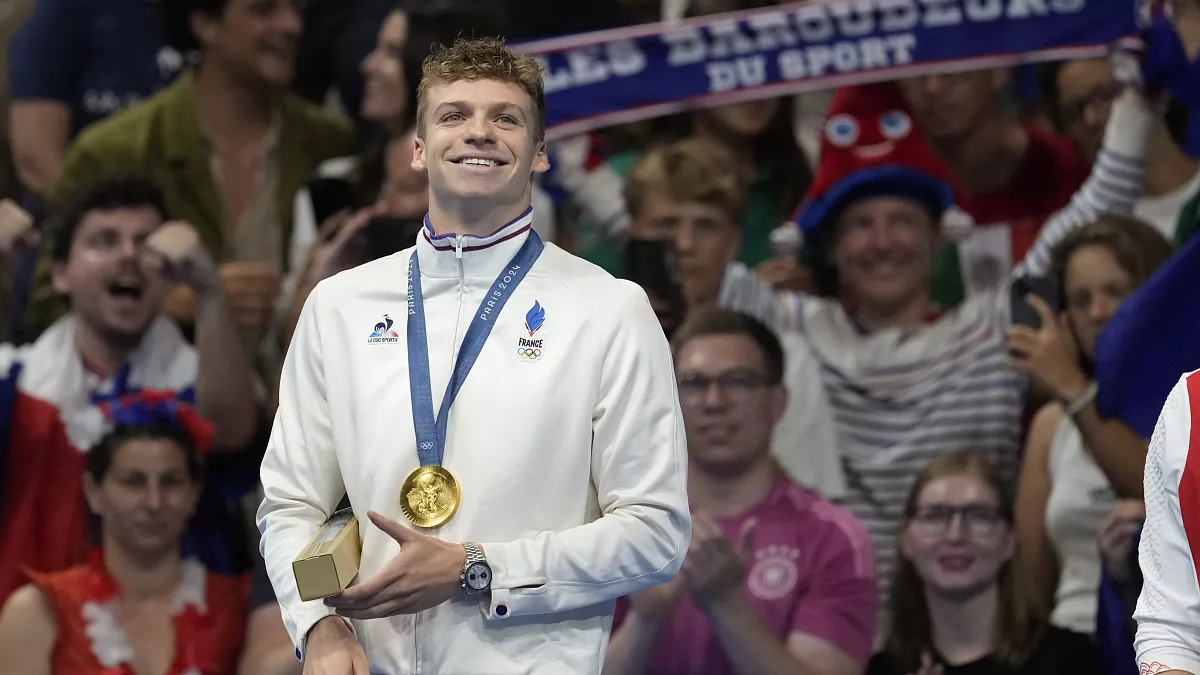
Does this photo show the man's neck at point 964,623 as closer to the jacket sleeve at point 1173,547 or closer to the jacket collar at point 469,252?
the jacket sleeve at point 1173,547

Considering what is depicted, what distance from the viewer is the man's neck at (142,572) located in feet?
15.1

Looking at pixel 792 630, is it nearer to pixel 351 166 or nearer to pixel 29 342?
pixel 351 166

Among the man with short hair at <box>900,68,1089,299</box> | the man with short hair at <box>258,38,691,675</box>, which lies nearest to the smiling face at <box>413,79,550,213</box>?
Result: the man with short hair at <box>258,38,691,675</box>

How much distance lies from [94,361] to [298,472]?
8.65 ft

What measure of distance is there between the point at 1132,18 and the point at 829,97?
3.27 feet

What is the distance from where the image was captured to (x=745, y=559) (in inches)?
177

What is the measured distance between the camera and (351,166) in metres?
5.47

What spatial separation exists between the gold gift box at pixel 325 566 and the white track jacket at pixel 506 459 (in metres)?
0.06

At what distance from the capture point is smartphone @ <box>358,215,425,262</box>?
178 inches

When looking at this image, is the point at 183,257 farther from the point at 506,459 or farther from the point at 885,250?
the point at 506,459

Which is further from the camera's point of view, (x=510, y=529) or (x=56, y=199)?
(x=56, y=199)

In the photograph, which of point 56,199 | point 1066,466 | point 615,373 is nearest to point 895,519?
point 1066,466

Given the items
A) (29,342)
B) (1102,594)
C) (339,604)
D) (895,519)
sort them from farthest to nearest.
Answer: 1. (29,342)
2. (895,519)
3. (1102,594)
4. (339,604)

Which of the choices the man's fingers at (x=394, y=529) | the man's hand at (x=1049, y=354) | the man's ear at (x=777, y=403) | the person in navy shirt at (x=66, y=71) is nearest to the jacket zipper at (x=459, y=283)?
the man's fingers at (x=394, y=529)
